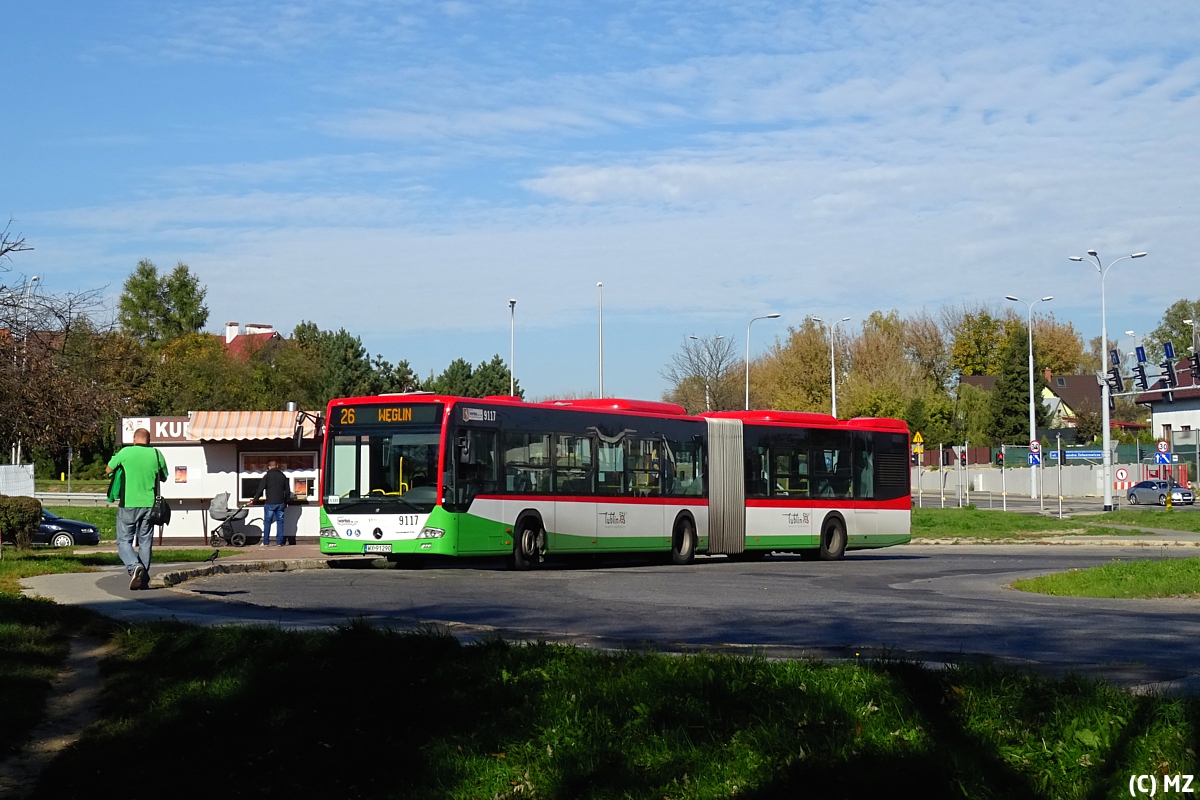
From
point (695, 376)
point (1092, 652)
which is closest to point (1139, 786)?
point (1092, 652)

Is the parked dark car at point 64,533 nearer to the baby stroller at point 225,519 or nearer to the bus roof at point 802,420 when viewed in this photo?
the baby stroller at point 225,519

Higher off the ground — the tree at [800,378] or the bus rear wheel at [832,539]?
the tree at [800,378]

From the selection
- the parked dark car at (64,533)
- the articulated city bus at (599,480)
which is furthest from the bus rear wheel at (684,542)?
the parked dark car at (64,533)

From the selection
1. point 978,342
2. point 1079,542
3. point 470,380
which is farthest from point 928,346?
point 1079,542

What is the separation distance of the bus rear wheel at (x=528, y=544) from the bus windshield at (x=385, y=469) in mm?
1945

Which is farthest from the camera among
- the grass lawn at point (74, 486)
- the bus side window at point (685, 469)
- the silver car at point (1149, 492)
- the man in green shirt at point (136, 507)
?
the grass lawn at point (74, 486)

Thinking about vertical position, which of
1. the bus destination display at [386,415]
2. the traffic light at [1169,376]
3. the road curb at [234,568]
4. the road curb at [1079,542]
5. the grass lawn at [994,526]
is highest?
the traffic light at [1169,376]

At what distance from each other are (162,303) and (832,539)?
90400 mm

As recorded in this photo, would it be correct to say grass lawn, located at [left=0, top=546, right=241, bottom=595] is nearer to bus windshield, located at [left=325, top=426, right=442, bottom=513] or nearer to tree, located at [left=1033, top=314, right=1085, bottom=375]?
bus windshield, located at [left=325, top=426, right=442, bottom=513]

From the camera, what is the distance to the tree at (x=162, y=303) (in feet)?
350

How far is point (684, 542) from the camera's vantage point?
25.9 meters

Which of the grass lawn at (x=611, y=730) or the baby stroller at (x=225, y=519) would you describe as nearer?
the grass lawn at (x=611, y=730)

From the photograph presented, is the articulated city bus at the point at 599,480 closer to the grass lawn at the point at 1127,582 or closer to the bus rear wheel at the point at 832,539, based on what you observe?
the bus rear wheel at the point at 832,539

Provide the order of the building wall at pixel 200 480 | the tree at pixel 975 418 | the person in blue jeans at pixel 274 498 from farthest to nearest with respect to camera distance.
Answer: the tree at pixel 975 418
the building wall at pixel 200 480
the person in blue jeans at pixel 274 498
